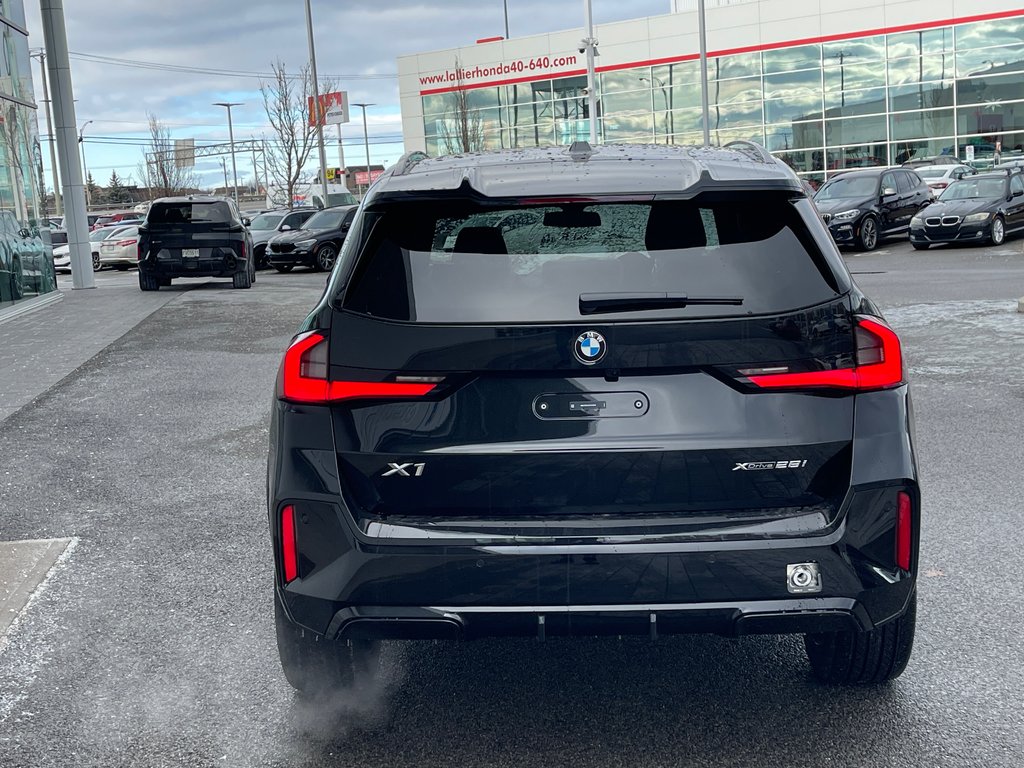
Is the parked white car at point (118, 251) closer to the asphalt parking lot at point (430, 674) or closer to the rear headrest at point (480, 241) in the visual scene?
the asphalt parking lot at point (430, 674)

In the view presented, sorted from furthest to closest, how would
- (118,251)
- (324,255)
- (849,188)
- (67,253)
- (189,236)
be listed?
(67,253)
(118,251)
(324,255)
(849,188)
(189,236)

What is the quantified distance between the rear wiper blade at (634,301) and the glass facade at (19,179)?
1788cm

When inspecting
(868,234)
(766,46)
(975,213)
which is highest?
(766,46)

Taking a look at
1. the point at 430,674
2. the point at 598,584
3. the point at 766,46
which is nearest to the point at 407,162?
the point at 598,584

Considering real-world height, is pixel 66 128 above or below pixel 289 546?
above

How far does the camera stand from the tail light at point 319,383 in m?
3.32

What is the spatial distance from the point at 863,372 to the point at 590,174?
0.95 m

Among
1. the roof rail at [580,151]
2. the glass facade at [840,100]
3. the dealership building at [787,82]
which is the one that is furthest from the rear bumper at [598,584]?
the dealership building at [787,82]

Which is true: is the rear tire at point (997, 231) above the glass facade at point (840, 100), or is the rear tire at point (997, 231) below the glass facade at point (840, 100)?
below

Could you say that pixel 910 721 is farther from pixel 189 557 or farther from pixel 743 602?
pixel 189 557

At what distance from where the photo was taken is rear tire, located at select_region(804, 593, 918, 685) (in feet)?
12.3

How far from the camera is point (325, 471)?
338 cm

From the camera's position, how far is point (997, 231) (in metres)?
25.5

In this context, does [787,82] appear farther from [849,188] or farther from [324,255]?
[324,255]
